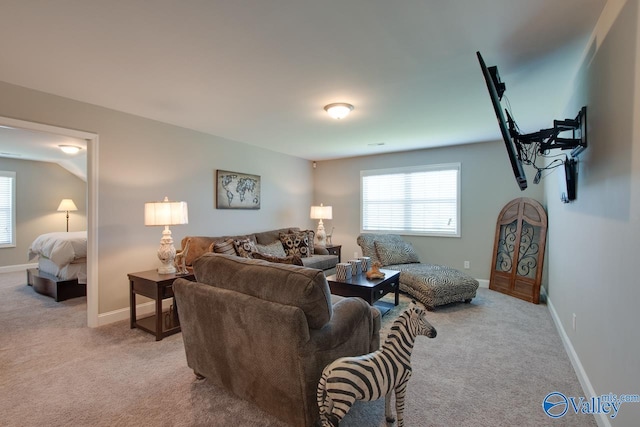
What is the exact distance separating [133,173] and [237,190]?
1567 mm

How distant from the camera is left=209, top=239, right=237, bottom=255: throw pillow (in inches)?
150

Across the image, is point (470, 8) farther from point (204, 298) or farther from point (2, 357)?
point (2, 357)

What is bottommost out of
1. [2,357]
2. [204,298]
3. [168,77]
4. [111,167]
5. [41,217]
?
[2,357]

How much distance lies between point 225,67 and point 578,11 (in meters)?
2.32

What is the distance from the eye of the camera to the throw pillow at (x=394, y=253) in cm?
479

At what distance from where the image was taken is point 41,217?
22.2ft

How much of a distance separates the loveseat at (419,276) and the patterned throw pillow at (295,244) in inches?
36.5

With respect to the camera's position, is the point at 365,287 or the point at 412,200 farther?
the point at 412,200

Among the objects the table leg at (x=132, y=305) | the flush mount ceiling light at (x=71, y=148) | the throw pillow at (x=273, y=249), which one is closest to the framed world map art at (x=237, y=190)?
the throw pillow at (x=273, y=249)

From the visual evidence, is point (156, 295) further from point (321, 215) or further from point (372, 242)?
point (321, 215)

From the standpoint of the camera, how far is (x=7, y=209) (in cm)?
635

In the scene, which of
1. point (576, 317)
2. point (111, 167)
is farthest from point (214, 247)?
point (576, 317)

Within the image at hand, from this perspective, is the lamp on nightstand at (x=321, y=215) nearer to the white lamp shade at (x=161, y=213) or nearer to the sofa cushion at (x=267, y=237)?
the sofa cushion at (x=267, y=237)
